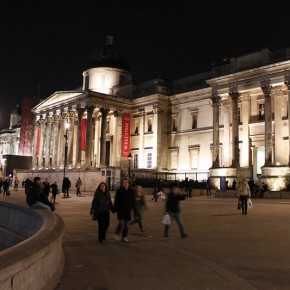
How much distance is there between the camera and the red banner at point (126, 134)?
Result: 51250 millimetres

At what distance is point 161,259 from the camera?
27.6 feet

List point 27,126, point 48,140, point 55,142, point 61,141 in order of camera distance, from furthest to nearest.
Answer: point 27,126
point 48,140
point 55,142
point 61,141

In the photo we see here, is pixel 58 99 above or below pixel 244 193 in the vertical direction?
above

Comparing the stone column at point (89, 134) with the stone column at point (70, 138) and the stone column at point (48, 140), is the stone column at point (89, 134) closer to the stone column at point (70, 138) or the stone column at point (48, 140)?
the stone column at point (70, 138)

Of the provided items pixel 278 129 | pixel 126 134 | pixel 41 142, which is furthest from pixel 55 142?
pixel 278 129

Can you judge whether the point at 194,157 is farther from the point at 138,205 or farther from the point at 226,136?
the point at 138,205

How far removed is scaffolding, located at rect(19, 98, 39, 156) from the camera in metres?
67.0

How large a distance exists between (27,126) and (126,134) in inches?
Result: 959

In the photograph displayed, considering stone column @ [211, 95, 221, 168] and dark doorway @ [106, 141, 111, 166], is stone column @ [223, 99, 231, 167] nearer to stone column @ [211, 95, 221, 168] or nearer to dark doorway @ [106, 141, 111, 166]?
stone column @ [211, 95, 221, 168]

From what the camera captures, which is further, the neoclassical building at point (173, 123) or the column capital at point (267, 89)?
the neoclassical building at point (173, 123)

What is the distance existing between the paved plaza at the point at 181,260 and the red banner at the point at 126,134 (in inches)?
1493

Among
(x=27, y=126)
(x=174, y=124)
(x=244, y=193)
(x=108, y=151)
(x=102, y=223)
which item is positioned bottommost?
(x=102, y=223)

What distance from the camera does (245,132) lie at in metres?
41.8

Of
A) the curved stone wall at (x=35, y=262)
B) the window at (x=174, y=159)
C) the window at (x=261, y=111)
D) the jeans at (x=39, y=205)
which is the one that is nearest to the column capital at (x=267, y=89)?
the window at (x=261, y=111)
